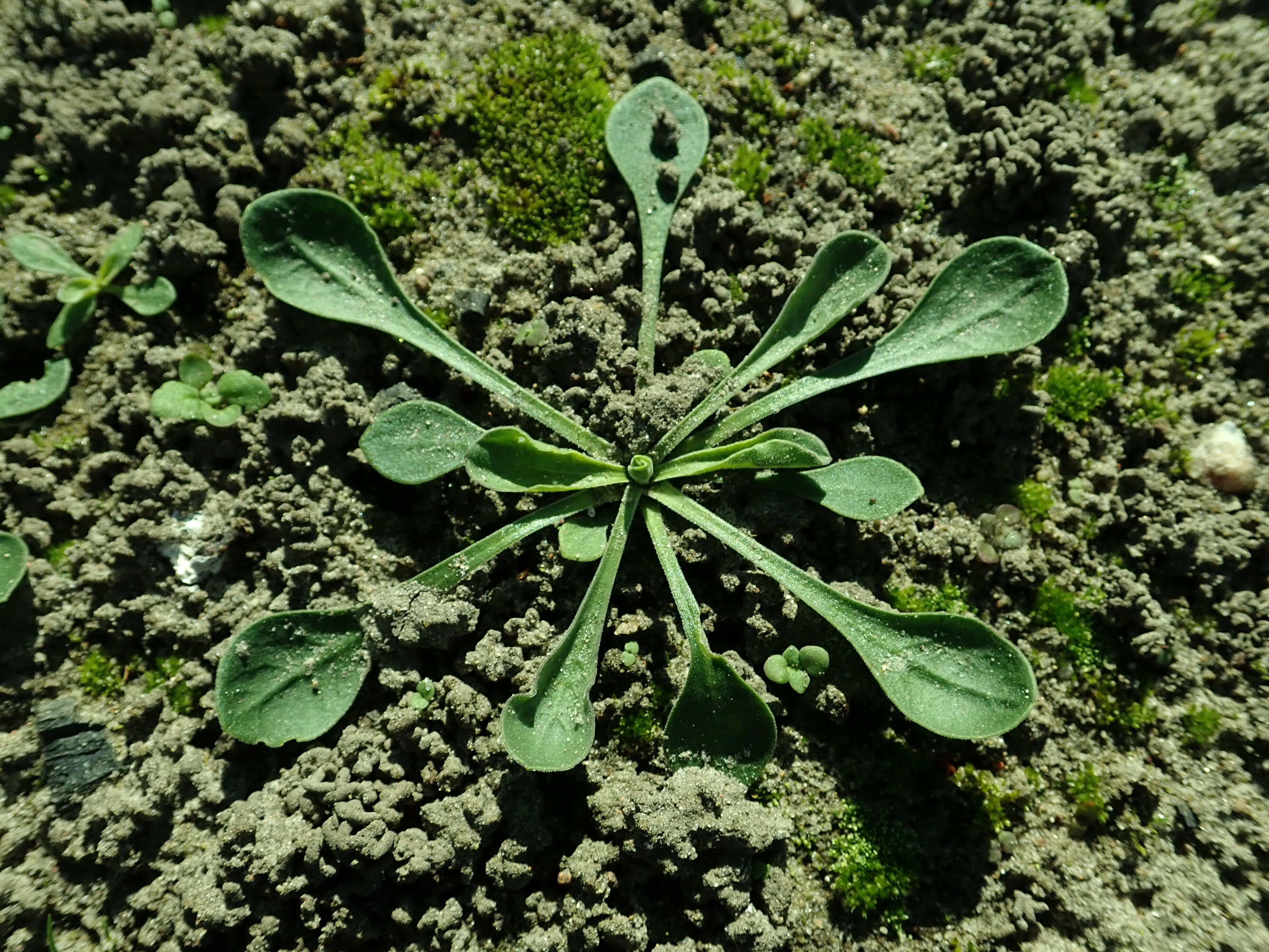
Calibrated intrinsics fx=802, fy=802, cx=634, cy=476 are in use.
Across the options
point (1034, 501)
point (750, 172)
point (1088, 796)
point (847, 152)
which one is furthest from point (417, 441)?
point (1088, 796)

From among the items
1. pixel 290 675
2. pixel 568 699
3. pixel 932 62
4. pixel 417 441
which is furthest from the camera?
pixel 932 62

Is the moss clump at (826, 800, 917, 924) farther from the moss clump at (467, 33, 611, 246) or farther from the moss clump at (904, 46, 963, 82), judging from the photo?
the moss clump at (904, 46, 963, 82)

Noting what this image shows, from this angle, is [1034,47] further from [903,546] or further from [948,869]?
[948,869]

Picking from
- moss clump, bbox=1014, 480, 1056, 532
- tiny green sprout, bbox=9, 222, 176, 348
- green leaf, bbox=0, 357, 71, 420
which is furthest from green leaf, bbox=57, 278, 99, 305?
moss clump, bbox=1014, 480, 1056, 532

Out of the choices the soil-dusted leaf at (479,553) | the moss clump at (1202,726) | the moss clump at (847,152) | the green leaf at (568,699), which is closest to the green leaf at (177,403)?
the soil-dusted leaf at (479,553)

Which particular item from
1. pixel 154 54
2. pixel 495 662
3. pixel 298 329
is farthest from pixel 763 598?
pixel 154 54

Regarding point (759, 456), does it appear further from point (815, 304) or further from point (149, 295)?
point (149, 295)

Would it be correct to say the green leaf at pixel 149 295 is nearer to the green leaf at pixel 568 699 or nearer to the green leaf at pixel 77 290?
the green leaf at pixel 77 290
